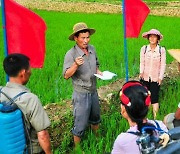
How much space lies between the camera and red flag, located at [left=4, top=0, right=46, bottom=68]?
3107mm

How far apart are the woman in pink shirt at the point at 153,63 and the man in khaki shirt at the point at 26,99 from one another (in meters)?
1.93

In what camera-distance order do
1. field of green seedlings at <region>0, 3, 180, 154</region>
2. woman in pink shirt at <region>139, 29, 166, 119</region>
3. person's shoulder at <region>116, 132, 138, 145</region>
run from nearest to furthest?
1. person's shoulder at <region>116, 132, 138, 145</region>
2. field of green seedlings at <region>0, 3, 180, 154</region>
3. woman in pink shirt at <region>139, 29, 166, 119</region>

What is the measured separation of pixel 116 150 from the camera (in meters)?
2.04

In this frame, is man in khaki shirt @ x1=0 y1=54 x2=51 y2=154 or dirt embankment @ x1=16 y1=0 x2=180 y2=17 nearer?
man in khaki shirt @ x1=0 y1=54 x2=51 y2=154

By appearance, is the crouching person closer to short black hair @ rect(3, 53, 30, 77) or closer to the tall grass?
short black hair @ rect(3, 53, 30, 77)

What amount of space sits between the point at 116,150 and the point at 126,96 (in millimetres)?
289

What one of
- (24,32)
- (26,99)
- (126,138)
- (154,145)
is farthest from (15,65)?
(154,145)

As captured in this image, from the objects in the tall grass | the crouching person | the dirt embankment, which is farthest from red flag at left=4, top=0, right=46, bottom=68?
the dirt embankment

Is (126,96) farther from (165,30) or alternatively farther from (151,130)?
(165,30)

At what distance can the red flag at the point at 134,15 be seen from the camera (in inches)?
169

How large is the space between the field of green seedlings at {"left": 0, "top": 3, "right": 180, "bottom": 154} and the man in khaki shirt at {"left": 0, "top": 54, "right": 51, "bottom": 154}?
755 millimetres

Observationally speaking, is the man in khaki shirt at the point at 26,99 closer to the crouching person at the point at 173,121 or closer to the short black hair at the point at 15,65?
the short black hair at the point at 15,65

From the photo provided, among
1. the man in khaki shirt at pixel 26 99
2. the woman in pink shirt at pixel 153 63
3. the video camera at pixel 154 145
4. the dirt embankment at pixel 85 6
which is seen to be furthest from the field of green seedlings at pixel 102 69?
the dirt embankment at pixel 85 6

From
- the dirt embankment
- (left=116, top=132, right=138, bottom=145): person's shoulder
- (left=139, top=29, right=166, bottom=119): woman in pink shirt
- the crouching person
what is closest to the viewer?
(left=116, top=132, right=138, bottom=145): person's shoulder
